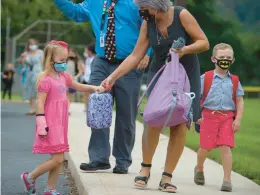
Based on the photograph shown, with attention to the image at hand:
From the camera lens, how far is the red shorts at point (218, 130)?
8852mm

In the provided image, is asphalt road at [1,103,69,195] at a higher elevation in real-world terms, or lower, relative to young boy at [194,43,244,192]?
lower

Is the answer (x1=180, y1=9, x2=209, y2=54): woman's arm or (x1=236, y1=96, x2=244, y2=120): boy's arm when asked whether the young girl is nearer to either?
(x1=180, y1=9, x2=209, y2=54): woman's arm

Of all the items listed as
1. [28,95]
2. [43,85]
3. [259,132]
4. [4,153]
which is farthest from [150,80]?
[28,95]

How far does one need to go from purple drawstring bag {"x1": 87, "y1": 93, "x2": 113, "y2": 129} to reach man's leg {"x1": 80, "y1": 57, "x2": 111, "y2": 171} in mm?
669

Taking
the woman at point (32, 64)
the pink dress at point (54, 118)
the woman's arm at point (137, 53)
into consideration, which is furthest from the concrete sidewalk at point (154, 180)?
the woman at point (32, 64)

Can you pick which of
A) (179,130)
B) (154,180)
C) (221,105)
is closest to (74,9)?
(221,105)

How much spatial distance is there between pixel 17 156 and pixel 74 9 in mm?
3325

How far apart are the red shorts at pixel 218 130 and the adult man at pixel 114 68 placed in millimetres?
888

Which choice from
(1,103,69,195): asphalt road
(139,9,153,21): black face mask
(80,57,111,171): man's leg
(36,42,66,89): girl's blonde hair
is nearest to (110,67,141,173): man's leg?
(80,57,111,171): man's leg

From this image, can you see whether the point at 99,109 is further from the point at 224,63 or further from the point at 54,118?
the point at 224,63

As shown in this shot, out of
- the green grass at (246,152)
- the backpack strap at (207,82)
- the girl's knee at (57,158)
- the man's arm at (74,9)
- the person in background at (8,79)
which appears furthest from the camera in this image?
the person in background at (8,79)

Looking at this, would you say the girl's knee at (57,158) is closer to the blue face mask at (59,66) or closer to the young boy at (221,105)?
the blue face mask at (59,66)

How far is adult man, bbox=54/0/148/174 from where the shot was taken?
369 inches

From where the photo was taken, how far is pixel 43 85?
8.20 m
